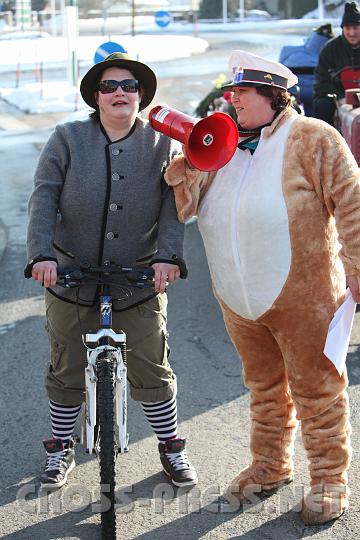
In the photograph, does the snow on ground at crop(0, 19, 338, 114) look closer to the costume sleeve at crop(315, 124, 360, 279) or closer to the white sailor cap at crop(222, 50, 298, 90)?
the white sailor cap at crop(222, 50, 298, 90)

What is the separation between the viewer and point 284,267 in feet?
12.6

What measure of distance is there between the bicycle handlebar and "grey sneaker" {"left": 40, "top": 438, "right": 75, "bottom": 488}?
975 millimetres

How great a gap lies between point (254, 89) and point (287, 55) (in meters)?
7.50

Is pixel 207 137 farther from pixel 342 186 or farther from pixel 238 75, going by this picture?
pixel 342 186

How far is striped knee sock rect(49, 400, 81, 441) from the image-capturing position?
14.4 feet

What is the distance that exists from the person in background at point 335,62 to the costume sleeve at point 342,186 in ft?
14.9

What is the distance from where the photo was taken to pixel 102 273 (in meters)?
3.88

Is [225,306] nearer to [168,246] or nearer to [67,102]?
[168,246]

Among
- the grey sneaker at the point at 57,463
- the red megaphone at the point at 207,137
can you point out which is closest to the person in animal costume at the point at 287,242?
the red megaphone at the point at 207,137

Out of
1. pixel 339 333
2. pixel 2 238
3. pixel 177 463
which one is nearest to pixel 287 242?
pixel 339 333

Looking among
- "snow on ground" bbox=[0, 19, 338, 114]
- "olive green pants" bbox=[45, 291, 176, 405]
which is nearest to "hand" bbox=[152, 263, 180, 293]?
"olive green pants" bbox=[45, 291, 176, 405]

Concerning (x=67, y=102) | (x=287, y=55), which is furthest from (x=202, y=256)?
(x=67, y=102)

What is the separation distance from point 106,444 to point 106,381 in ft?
0.82

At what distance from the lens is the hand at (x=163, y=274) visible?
389 centimetres
